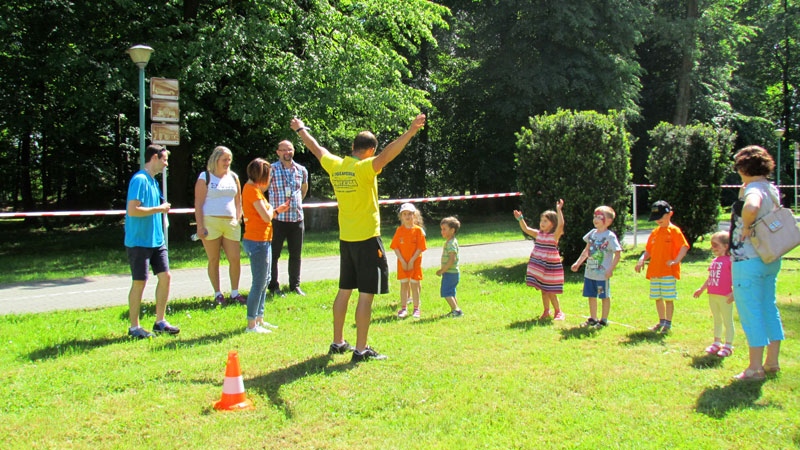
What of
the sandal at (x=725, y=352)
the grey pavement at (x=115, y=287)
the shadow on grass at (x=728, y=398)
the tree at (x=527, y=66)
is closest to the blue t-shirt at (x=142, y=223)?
the grey pavement at (x=115, y=287)

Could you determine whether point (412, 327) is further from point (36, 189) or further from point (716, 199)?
point (36, 189)

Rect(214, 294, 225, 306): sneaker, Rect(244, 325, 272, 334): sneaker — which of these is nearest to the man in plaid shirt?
Rect(214, 294, 225, 306): sneaker

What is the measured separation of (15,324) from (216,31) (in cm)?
974

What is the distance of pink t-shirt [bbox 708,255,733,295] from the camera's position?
19.0ft

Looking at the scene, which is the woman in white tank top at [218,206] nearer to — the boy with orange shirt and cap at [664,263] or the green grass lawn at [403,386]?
the green grass lawn at [403,386]

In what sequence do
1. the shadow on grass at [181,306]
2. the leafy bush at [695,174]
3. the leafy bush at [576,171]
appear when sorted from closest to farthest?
the shadow on grass at [181,306], the leafy bush at [576,171], the leafy bush at [695,174]

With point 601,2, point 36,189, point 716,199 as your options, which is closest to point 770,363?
point 716,199

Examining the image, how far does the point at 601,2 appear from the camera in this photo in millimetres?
24922

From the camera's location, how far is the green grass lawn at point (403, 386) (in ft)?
13.0

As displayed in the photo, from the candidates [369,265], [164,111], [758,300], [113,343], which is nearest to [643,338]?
[758,300]

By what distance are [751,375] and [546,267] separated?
2612 mm

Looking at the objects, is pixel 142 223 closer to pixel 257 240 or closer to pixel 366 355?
pixel 257 240

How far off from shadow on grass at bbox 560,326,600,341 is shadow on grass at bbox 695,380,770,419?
162 centimetres

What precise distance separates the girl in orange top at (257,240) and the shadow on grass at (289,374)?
1.22 m
